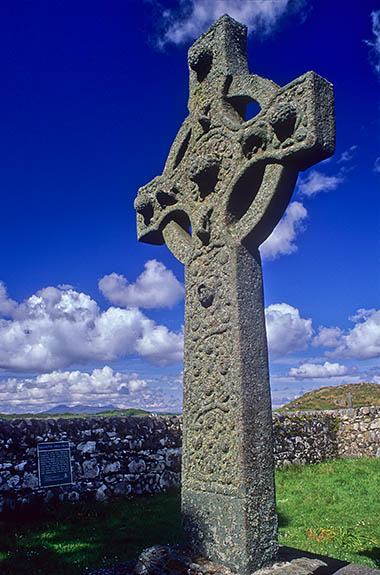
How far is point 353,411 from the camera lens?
14172 mm

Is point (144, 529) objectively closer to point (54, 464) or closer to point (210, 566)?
point (54, 464)

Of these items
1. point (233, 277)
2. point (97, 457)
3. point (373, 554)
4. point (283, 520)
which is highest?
point (233, 277)

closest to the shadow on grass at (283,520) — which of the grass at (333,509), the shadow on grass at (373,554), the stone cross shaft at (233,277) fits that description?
the grass at (333,509)

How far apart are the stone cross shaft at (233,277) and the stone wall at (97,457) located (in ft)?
16.4

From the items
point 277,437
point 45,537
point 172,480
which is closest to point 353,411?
point 277,437

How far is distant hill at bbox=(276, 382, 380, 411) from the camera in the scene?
20672mm

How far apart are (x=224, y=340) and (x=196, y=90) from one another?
2.41 metres

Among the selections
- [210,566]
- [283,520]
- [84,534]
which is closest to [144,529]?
[84,534]

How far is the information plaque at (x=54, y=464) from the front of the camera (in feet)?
25.5

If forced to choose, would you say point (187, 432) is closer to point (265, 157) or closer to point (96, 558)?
point (265, 157)

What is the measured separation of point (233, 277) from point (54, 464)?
5.97m

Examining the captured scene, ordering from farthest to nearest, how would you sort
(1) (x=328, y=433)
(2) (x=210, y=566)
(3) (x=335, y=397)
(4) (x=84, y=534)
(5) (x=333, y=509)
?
(3) (x=335, y=397) < (1) (x=328, y=433) < (5) (x=333, y=509) < (4) (x=84, y=534) < (2) (x=210, y=566)

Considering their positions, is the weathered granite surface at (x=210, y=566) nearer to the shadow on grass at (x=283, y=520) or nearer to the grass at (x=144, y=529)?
the grass at (x=144, y=529)

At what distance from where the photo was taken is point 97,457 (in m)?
8.41
